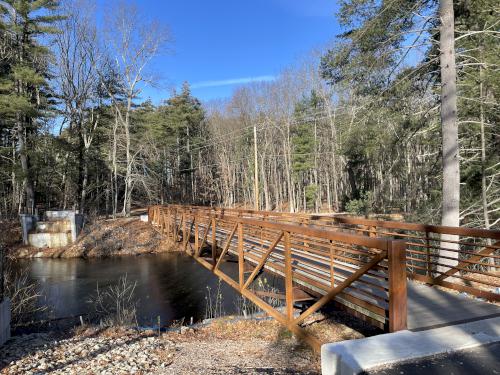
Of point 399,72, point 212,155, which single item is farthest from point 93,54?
point 399,72

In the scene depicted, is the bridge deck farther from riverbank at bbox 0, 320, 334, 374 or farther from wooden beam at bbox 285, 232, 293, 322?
wooden beam at bbox 285, 232, 293, 322

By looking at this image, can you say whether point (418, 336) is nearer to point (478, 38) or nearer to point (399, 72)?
point (399, 72)

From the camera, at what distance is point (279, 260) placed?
23.7ft

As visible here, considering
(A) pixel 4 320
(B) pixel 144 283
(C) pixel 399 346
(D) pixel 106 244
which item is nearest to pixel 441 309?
(C) pixel 399 346

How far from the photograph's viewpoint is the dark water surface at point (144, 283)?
11.7 metres

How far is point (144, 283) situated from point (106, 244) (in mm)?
8826

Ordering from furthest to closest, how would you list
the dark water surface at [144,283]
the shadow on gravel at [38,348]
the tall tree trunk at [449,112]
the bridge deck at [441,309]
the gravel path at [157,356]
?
the dark water surface at [144,283] < the tall tree trunk at [449,112] < the shadow on gravel at [38,348] < the gravel path at [157,356] < the bridge deck at [441,309]

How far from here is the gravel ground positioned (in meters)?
4.95

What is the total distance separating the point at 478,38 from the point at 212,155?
3865 centimetres

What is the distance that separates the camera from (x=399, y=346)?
312 cm

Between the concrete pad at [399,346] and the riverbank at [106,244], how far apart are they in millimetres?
18918

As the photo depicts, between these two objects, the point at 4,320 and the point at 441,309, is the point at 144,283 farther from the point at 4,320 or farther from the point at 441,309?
the point at 441,309

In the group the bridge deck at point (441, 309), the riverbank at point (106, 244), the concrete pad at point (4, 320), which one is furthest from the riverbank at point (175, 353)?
the riverbank at point (106, 244)

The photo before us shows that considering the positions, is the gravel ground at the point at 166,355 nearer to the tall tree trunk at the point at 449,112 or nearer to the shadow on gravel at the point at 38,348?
the shadow on gravel at the point at 38,348
